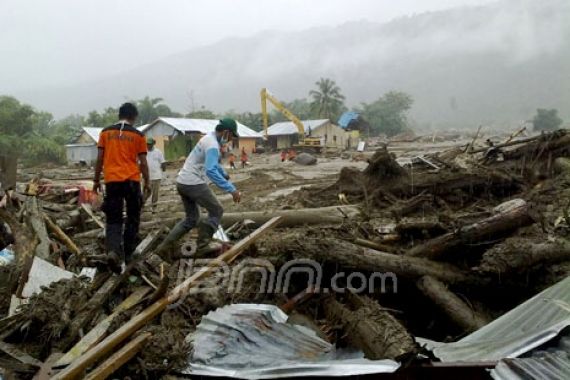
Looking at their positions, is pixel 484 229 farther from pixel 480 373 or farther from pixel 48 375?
pixel 48 375

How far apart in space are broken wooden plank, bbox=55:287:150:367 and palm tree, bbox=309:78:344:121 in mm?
63698

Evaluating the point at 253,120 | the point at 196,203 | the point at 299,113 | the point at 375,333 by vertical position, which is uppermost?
the point at 299,113

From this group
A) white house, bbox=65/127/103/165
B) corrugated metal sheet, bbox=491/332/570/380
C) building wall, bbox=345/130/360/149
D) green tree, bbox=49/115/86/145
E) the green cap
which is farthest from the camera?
building wall, bbox=345/130/360/149

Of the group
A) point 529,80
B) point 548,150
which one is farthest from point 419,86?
point 548,150

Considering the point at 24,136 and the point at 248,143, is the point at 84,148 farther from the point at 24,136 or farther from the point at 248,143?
the point at 248,143

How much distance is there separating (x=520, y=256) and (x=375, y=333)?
1.89m

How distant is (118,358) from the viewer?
3.00m

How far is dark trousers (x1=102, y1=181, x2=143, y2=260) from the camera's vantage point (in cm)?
475

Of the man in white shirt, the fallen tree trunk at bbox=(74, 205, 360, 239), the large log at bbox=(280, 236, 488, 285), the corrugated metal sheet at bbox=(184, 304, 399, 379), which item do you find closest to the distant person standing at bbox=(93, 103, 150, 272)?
the corrugated metal sheet at bbox=(184, 304, 399, 379)

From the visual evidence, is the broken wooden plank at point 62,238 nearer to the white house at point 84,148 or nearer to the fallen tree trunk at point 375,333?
the fallen tree trunk at point 375,333

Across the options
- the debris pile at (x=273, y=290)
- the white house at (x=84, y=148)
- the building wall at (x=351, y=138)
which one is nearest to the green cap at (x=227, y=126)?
the debris pile at (x=273, y=290)

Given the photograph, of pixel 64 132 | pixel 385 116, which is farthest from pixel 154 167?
pixel 385 116

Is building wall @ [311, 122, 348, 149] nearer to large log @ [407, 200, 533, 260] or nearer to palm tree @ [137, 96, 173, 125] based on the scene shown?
palm tree @ [137, 96, 173, 125]

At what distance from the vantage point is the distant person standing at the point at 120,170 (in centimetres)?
473
